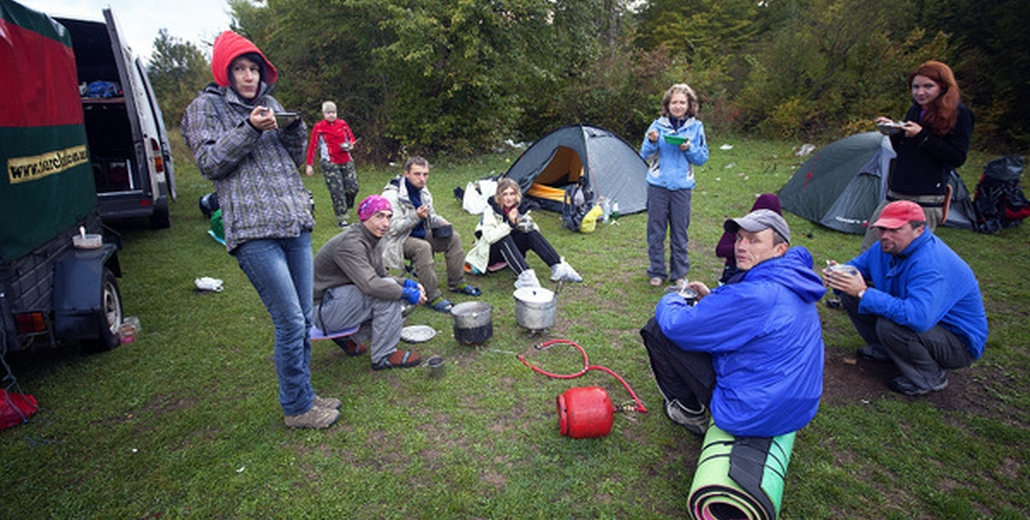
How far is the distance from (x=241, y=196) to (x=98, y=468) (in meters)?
1.70

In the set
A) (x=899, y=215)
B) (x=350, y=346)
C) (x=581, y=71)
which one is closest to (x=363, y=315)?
(x=350, y=346)

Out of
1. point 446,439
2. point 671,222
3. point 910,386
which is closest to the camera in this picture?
point 446,439

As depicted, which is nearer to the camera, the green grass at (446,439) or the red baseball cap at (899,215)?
the green grass at (446,439)

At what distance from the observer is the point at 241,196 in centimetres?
236

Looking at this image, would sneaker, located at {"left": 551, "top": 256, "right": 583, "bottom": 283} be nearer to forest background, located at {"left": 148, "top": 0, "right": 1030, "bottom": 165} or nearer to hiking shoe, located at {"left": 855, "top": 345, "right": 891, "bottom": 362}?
hiking shoe, located at {"left": 855, "top": 345, "right": 891, "bottom": 362}

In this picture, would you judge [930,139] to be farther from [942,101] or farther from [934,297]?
[934,297]

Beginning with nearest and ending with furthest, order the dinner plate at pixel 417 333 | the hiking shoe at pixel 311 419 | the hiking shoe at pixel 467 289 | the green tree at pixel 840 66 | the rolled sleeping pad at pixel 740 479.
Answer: the rolled sleeping pad at pixel 740 479
the hiking shoe at pixel 311 419
the dinner plate at pixel 417 333
the hiking shoe at pixel 467 289
the green tree at pixel 840 66

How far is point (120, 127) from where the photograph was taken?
22.7 feet

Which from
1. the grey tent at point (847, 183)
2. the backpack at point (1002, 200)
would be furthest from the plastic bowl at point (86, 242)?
the backpack at point (1002, 200)

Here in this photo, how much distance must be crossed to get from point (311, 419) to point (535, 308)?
1779 millimetres

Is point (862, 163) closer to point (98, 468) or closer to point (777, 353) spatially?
point (777, 353)

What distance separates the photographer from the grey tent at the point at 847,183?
22.1 ft

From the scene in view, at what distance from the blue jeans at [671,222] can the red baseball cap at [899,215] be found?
1.87 m

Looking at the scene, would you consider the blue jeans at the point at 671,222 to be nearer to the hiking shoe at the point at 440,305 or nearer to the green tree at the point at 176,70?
the hiking shoe at the point at 440,305
